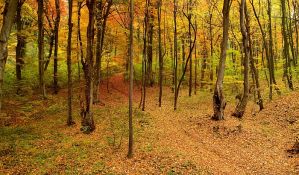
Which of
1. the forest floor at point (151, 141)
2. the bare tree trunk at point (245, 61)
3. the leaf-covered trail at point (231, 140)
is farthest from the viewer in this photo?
the bare tree trunk at point (245, 61)

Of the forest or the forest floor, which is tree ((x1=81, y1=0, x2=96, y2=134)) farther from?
the forest floor

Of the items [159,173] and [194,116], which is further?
[194,116]

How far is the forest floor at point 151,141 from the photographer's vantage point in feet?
37.0

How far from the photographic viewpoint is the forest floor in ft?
37.0

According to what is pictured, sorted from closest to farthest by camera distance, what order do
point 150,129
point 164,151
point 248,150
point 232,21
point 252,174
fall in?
point 252,174
point 164,151
point 248,150
point 150,129
point 232,21

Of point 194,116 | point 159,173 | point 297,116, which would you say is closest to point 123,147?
point 159,173

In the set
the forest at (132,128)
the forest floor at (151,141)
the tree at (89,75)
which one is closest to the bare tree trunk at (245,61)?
the forest at (132,128)

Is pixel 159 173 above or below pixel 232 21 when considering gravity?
below

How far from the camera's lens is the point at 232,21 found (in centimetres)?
2888

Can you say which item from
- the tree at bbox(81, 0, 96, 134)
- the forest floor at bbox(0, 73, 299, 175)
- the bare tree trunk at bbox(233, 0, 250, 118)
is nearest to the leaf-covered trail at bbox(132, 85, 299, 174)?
the forest floor at bbox(0, 73, 299, 175)

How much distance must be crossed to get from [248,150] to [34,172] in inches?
384

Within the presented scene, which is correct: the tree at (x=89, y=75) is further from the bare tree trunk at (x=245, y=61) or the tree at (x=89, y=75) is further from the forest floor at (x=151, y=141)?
the bare tree trunk at (x=245, y=61)

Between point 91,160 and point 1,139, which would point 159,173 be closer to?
point 91,160

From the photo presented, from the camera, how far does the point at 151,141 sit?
14.1 m
